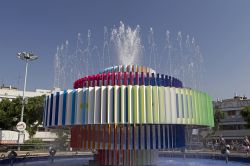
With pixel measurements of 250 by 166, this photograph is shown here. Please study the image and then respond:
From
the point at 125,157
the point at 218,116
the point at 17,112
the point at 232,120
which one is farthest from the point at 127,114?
the point at 232,120

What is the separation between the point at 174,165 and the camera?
873 inches

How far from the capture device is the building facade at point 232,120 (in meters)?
68.4

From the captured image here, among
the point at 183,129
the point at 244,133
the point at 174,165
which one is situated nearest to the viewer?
the point at 183,129

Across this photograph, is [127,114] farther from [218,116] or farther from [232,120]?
[232,120]

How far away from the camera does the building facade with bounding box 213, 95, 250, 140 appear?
6844cm

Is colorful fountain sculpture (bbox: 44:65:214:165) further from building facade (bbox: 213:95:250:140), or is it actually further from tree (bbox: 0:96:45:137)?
building facade (bbox: 213:95:250:140)

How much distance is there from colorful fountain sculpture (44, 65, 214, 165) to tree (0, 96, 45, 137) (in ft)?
119

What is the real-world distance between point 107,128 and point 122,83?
3.01 metres

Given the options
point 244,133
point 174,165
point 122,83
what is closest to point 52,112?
point 122,83

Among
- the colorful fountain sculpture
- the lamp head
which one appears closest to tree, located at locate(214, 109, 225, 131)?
the lamp head

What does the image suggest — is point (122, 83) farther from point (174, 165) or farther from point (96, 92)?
point (174, 165)

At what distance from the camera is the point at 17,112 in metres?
51.9

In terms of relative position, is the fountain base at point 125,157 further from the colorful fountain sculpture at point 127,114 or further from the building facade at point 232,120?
the building facade at point 232,120

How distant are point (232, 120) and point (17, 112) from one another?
49296 millimetres
